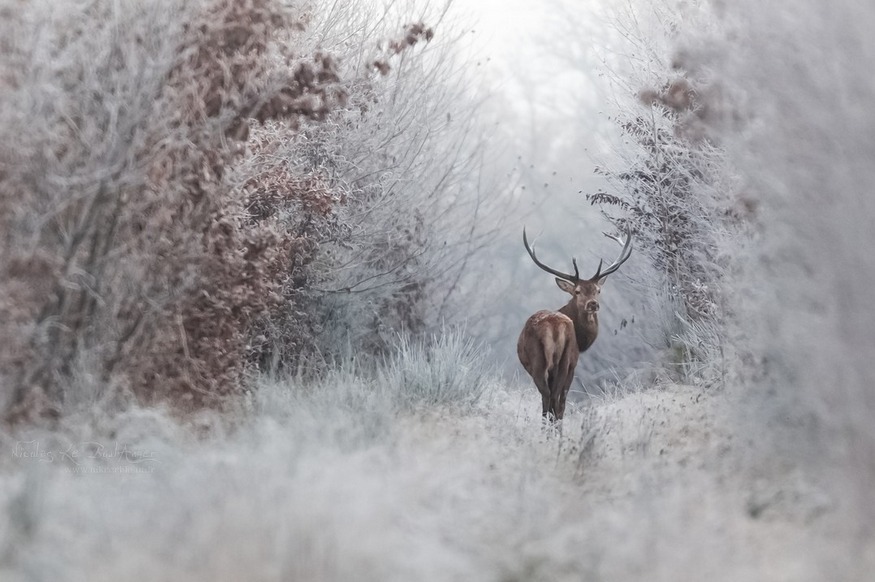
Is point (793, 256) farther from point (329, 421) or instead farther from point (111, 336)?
point (111, 336)

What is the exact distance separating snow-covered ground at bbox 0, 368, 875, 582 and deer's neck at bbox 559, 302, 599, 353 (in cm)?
180

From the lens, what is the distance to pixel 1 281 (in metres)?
4.68

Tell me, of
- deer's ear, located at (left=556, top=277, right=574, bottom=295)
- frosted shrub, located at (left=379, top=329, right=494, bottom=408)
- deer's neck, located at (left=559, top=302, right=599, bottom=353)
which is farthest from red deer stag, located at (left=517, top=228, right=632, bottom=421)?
frosted shrub, located at (left=379, top=329, right=494, bottom=408)

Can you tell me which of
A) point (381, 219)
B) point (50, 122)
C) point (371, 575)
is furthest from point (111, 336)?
point (381, 219)

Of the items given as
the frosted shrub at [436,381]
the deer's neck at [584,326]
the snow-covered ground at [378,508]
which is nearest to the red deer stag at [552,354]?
the deer's neck at [584,326]

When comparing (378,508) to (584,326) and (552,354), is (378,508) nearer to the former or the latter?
(552,354)

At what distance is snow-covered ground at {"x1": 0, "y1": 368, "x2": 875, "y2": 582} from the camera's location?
3.80m

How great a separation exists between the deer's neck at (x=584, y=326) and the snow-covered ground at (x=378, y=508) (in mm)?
1801

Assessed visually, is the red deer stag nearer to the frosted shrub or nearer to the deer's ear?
the deer's ear

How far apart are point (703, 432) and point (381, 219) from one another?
4.70 metres

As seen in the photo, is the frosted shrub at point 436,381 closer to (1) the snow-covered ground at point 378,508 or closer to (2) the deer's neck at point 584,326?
(2) the deer's neck at point 584,326

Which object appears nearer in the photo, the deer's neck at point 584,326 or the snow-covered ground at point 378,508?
the snow-covered ground at point 378,508

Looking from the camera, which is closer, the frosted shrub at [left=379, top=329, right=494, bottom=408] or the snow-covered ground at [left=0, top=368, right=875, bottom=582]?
the snow-covered ground at [left=0, top=368, right=875, bottom=582]

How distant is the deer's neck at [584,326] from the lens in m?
7.80
